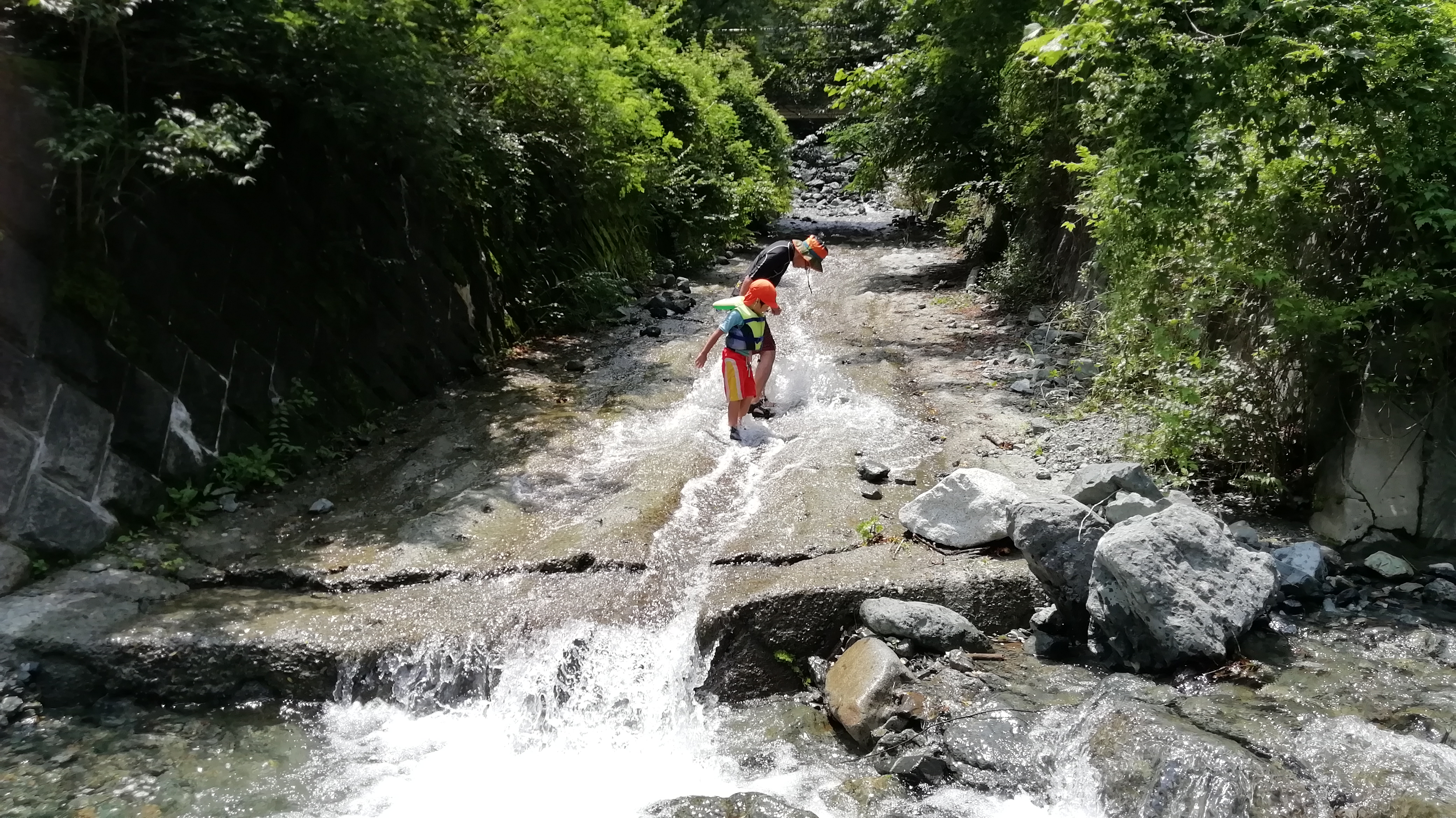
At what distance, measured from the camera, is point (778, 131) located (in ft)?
78.9

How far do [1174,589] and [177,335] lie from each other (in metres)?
6.78

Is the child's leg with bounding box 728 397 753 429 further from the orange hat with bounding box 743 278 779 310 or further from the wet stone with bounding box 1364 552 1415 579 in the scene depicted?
the wet stone with bounding box 1364 552 1415 579

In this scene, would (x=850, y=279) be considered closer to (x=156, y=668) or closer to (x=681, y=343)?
(x=681, y=343)

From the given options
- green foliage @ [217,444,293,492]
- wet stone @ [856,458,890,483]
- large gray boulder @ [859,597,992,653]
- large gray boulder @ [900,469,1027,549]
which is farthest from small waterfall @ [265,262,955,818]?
green foliage @ [217,444,293,492]

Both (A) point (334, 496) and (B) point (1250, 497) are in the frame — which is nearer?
(B) point (1250, 497)

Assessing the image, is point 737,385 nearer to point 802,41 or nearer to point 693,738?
point 693,738

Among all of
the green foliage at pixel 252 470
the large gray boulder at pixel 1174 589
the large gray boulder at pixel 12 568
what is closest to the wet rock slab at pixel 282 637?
the large gray boulder at pixel 12 568

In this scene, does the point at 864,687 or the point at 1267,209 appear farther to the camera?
the point at 1267,209

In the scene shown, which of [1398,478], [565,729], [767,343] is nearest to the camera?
[565,729]

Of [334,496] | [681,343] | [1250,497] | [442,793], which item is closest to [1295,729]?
[1250,497]

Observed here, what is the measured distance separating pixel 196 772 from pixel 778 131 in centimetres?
2150

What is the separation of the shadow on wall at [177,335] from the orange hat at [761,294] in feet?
11.3

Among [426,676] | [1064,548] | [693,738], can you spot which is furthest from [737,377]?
[426,676]

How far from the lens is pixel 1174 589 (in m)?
4.94
